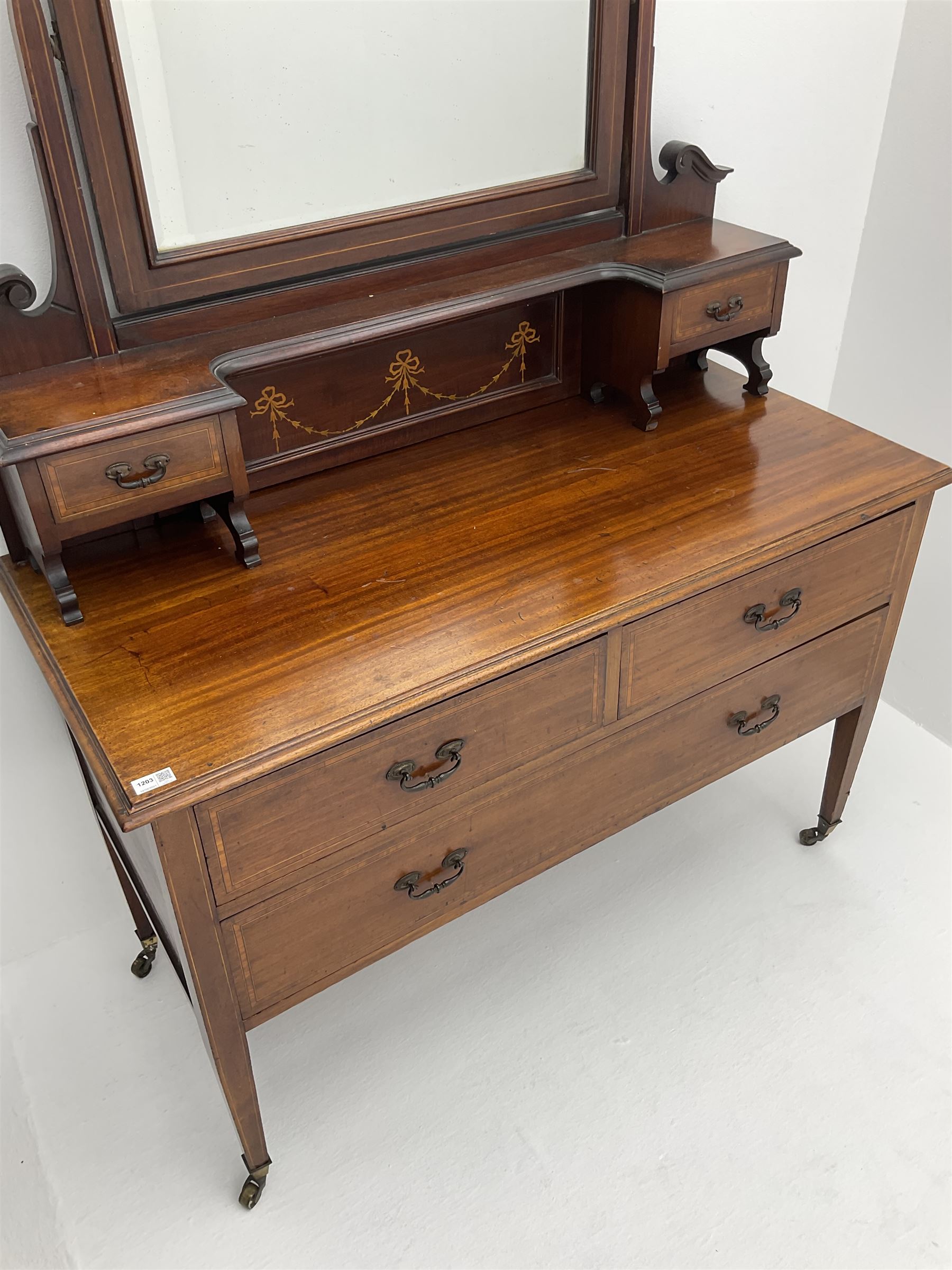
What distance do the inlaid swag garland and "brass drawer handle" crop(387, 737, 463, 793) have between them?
0.56 metres

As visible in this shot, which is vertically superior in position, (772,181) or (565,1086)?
(772,181)

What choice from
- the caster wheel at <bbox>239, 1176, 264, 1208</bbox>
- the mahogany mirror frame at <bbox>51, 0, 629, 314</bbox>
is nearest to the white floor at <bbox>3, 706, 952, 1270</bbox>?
the caster wheel at <bbox>239, 1176, 264, 1208</bbox>

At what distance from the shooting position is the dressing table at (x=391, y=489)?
1312 mm

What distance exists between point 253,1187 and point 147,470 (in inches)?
43.7

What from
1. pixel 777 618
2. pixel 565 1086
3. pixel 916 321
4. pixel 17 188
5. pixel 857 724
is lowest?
pixel 565 1086

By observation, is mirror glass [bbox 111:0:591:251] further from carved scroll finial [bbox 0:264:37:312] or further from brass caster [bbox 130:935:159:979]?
brass caster [bbox 130:935:159:979]

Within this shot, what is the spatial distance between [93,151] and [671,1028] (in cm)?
164

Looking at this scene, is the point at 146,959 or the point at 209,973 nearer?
the point at 209,973

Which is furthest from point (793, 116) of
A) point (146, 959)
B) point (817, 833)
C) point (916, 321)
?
point (146, 959)

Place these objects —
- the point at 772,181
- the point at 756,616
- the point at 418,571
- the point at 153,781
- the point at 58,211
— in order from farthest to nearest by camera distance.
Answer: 1. the point at 772,181
2. the point at 756,616
3. the point at 418,571
4. the point at 58,211
5. the point at 153,781

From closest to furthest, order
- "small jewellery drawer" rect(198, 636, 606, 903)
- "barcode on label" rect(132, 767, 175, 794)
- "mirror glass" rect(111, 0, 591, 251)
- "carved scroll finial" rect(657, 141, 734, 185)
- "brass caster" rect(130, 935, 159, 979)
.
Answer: "barcode on label" rect(132, 767, 175, 794) < "small jewellery drawer" rect(198, 636, 606, 903) < "mirror glass" rect(111, 0, 591, 251) < "carved scroll finial" rect(657, 141, 734, 185) < "brass caster" rect(130, 935, 159, 979)

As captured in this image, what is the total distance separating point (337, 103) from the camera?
1499mm

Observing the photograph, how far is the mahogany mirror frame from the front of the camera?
51.6 inches

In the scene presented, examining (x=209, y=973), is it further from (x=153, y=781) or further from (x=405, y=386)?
(x=405, y=386)
